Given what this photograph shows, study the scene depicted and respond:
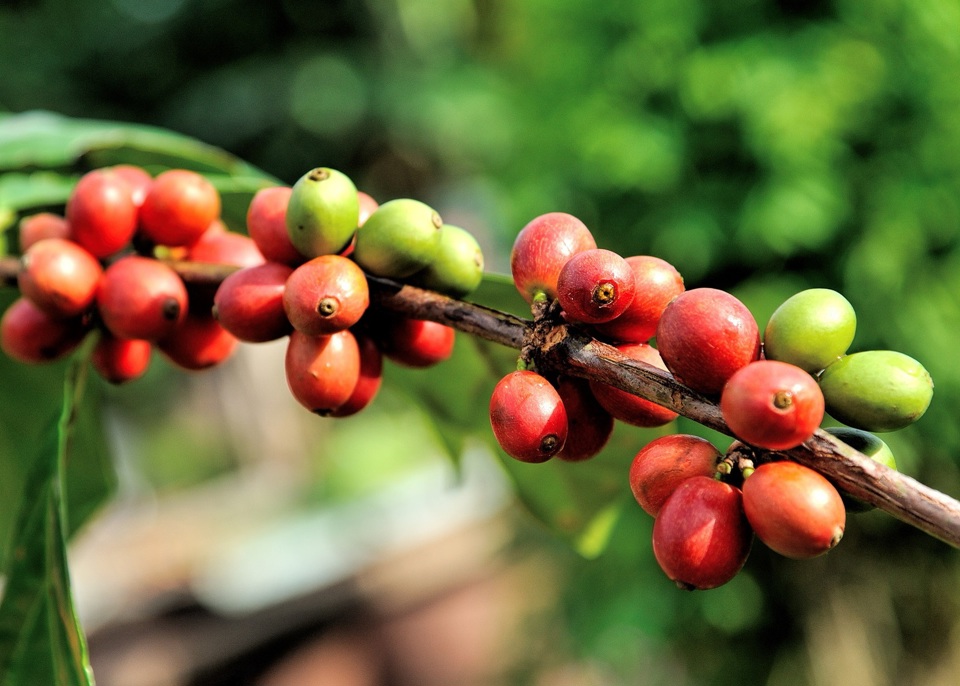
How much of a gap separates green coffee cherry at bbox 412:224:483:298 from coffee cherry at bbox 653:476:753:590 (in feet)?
1.36

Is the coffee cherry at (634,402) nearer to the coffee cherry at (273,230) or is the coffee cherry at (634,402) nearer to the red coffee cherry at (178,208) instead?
the coffee cherry at (273,230)

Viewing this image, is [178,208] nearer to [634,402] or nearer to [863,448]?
[634,402]

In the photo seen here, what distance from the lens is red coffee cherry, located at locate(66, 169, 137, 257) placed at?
49.5 inches

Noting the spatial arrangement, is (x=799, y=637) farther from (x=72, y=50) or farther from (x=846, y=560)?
(x=72, y=50)

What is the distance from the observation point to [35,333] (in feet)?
4.20

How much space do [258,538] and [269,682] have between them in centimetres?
210

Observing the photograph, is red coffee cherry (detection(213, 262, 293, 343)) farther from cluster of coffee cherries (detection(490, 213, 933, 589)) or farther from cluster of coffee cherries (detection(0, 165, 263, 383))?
cluster of coffee cherries (detection(490, 213, 933, 589))

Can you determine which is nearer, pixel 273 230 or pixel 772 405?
pixel 772 405

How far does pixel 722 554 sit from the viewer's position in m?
0.79

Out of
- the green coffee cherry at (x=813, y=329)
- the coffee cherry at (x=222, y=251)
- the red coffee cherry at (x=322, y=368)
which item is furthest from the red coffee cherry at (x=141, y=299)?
the green coffee cherry at (x=813, y=329)

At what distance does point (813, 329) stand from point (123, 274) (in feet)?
3.09

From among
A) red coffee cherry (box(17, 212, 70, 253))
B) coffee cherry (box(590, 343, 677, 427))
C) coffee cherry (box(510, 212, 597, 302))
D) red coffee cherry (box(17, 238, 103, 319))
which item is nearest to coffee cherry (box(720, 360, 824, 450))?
coffee cherry (box(590, 343, 677, 427))

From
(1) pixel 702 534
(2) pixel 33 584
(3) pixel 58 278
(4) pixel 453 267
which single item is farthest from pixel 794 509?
(2) pixel 33 584

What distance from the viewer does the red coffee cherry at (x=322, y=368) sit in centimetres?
102
